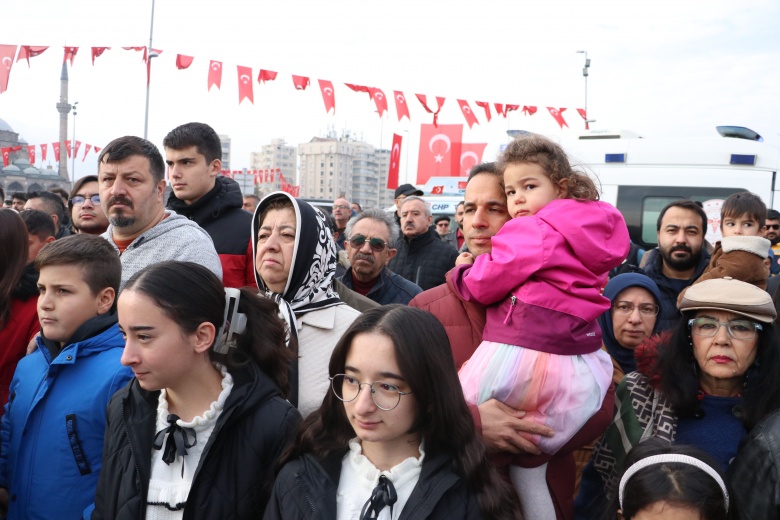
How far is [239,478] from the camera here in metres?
2.16

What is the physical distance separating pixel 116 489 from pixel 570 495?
1.61 m

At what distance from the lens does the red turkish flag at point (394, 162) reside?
17.3m

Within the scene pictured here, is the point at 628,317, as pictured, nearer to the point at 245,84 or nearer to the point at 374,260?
the point at 374,260

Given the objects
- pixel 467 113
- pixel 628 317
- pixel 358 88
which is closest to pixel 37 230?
pixel 628 317

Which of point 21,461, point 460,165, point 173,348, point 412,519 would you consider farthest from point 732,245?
point 460,165

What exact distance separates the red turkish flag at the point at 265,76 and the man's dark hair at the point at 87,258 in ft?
35.1

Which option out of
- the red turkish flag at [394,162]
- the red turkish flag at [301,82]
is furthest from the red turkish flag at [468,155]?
the red turkish flag at [301,82]

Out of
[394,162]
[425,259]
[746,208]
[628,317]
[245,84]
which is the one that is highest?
[245,84]

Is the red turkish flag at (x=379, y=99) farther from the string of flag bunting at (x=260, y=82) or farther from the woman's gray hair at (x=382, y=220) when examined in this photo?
the woman's gray hair at (x=382, y=220)

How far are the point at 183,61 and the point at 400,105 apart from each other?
458cm

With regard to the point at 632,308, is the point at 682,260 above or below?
above

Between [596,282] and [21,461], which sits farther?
[21,461]

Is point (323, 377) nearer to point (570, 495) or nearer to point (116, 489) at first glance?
point (116, 489)

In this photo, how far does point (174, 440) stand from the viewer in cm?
217
